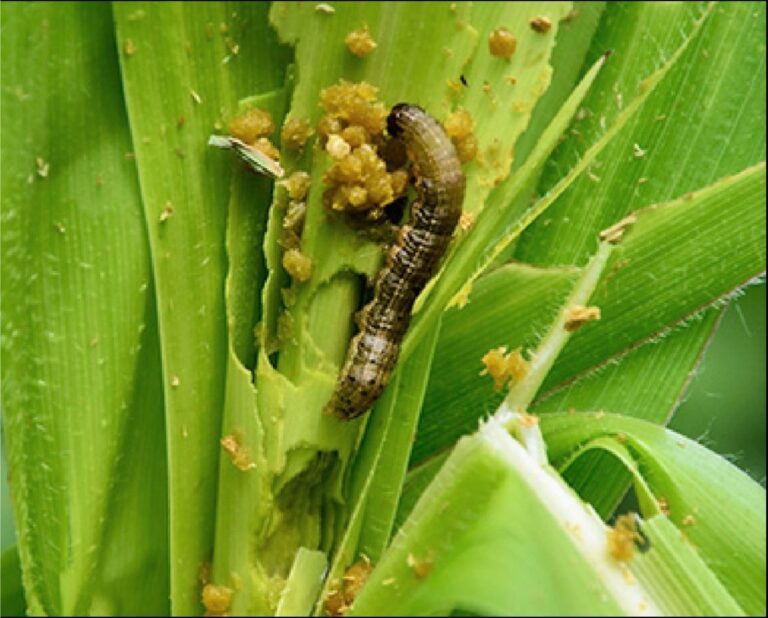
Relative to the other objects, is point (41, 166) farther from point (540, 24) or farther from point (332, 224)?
point (540, 24)

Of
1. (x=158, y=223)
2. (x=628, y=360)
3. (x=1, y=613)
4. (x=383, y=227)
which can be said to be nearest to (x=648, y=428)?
(x=628, y=360)

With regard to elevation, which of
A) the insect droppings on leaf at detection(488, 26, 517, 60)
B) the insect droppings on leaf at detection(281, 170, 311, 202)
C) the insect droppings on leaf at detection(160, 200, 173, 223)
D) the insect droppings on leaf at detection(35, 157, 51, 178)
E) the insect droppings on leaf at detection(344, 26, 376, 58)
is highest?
the insect droppings on leaf at detection(488, 26, 517, 60)

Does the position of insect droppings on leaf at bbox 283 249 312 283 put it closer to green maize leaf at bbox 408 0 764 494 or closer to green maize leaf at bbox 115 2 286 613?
green maize leaf at bbox 115 2 286 613

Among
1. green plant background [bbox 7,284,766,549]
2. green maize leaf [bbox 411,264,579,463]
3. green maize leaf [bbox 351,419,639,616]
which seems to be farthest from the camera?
green plant background [bbox 7,284,766,549]

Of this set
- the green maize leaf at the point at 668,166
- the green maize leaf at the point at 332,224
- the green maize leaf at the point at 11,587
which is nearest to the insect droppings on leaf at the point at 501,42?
the green maize leaf at the point at 332,224

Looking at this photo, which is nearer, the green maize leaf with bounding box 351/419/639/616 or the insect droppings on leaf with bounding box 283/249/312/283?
the green maize leaf with bounding box 351/419/639/616

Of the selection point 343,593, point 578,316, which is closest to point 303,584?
point 343,593

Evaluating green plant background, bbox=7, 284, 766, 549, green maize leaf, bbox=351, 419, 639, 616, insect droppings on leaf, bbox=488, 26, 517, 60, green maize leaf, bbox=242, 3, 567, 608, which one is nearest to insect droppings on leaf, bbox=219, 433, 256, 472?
green maize leaf, bbox=242, 3, 567, 608

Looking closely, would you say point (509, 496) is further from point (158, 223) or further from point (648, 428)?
point (158, 223)
